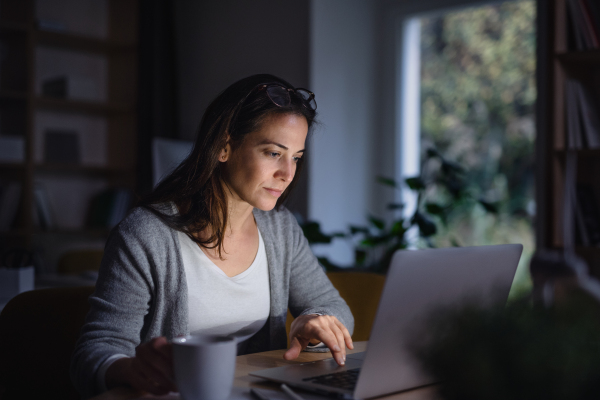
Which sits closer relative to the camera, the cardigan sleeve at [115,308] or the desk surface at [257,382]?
the desk surface at [257,382]

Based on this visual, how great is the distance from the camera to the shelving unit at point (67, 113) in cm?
329

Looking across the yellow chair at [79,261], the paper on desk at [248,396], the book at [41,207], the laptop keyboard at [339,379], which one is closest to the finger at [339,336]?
the laptop keyboard at [339,379]

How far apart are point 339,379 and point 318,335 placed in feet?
0.64

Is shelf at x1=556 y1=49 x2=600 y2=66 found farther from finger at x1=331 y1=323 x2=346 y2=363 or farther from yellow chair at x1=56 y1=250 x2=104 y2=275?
yellow chair at x1=56 y1=250 x2=104 y2=275

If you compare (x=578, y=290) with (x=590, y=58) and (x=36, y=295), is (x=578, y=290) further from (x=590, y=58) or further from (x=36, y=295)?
(x=590, y=58)

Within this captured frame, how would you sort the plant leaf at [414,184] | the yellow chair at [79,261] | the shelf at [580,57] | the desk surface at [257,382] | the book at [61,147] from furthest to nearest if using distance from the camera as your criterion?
1. the book at [61,147]
2. the plant leaf at [414,184]
3. the yellow chair at [79,261]
4. the shelf at [580,57]
5. the desk surface at [257,382]

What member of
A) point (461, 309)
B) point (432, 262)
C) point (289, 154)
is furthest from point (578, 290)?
point (289, 154)

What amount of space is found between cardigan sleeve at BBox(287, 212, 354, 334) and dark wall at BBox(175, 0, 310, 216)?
127cm

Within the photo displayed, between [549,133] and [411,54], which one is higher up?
[411,54]

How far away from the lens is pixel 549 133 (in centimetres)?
235

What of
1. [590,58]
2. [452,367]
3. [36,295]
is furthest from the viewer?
[590,58]

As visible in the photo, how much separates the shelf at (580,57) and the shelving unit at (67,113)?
8.49 feet

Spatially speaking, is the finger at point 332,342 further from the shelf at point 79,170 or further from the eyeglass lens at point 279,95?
the shelf at point 79,170

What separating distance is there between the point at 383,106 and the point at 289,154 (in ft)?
6.80
